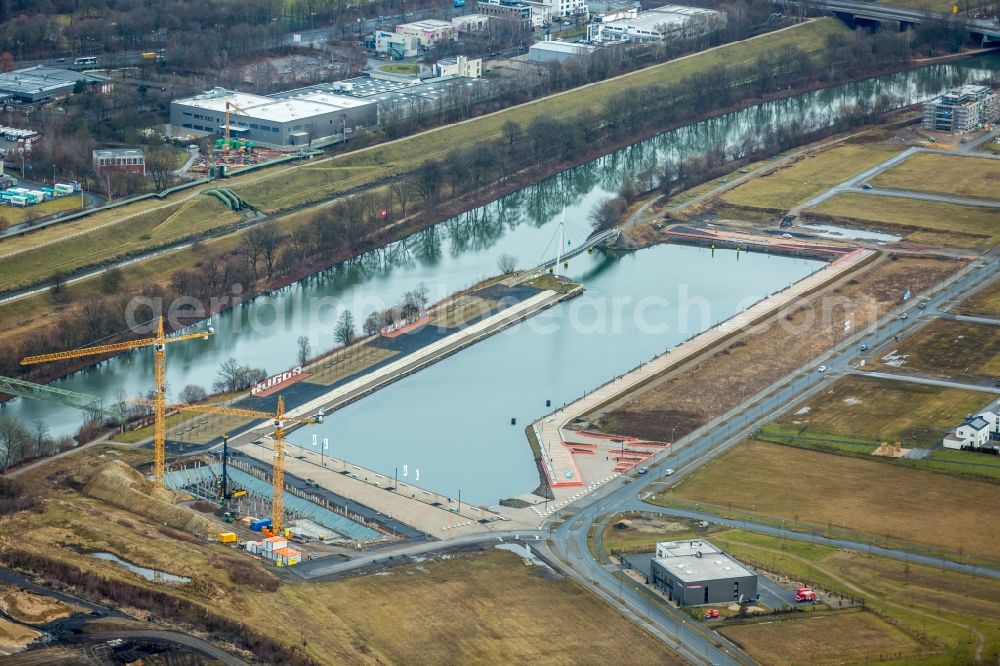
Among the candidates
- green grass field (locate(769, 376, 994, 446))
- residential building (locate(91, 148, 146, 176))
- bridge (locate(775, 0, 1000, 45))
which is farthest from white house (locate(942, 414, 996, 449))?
bridge (locate(775, 0, 1000, 45))

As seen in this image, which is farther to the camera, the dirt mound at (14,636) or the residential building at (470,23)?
the residential building at (470,23)

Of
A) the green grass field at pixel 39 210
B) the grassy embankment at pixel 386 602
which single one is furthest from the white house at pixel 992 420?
the green grass field at pixel 39 210

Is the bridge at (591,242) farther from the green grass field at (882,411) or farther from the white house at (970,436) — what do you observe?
the white house at (970,436)

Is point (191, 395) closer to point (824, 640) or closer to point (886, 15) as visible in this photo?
point (824, 640)

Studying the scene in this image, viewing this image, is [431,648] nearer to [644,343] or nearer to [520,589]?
[520,589]

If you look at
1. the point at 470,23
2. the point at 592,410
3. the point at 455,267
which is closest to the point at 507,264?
the point at 455,267
